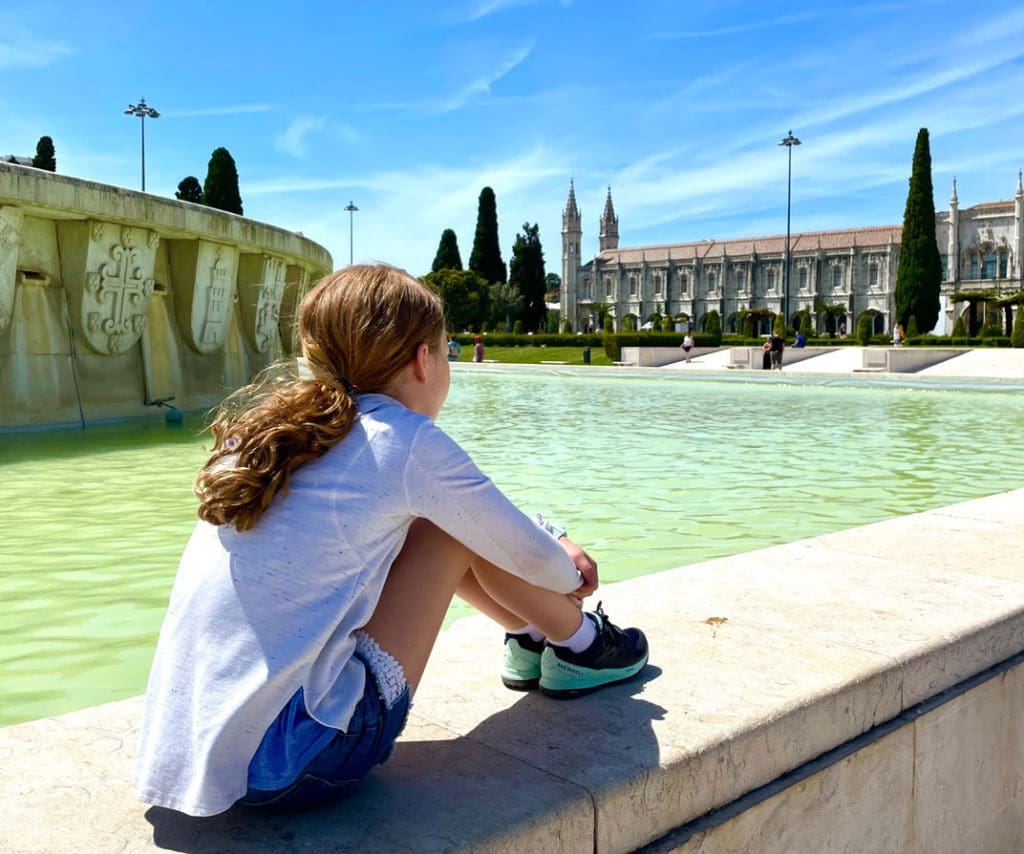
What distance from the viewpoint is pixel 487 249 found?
62688 mm

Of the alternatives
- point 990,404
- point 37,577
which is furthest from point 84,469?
point 990,404

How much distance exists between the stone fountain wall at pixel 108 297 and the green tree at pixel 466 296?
43.9m

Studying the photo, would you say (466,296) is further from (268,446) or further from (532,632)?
(268,446)

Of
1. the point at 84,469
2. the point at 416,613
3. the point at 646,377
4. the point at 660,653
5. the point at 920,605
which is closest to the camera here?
the point at 416,613

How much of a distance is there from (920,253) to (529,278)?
1078 inches

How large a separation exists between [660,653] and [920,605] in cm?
69

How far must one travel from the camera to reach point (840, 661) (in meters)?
1.90

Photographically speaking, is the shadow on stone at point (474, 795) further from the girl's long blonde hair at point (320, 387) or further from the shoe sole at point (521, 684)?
the girl's long blonde hair at point (320, 387)

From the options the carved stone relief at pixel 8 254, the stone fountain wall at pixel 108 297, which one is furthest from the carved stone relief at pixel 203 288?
the carved stone relief at pixel 8 254

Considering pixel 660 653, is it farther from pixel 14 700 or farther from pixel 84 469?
pixel 84 469

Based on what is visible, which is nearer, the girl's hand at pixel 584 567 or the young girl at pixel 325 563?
the young girl at pixel 325 563

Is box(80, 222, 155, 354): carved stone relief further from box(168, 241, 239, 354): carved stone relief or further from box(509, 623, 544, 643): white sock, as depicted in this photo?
box(509, 623, 544, 643): white sock

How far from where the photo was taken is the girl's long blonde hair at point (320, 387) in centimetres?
141

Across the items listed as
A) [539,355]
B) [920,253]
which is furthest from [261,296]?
[920,253]
